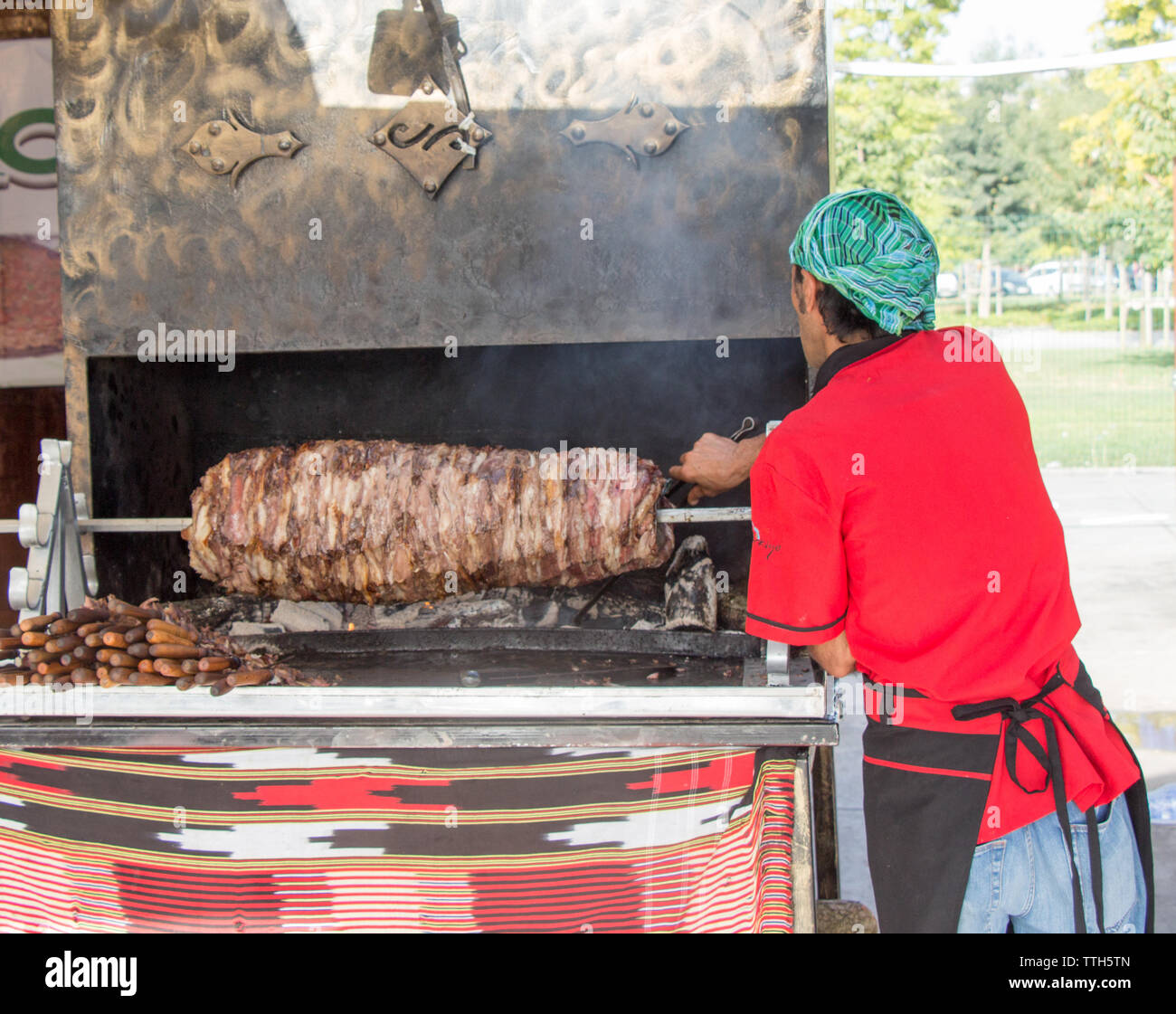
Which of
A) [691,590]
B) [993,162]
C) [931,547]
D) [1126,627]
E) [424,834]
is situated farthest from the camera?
[993,162]

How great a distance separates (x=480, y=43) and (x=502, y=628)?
5.74 ft

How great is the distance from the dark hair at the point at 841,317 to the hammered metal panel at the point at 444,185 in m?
0.72

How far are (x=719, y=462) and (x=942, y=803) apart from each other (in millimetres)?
1032

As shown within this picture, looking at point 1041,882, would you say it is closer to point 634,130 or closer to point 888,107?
point 634,130

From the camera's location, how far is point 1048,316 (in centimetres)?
2205

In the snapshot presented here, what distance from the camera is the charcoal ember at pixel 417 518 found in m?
2.79

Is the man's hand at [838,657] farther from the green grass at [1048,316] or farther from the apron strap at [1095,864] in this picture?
the green grass at [1048,316]

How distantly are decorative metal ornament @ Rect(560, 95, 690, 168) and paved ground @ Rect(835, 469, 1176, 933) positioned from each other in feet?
5.00

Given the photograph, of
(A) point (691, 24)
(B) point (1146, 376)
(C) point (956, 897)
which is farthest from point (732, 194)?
(B) point (1146, 376)

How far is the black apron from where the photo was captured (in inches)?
74.7

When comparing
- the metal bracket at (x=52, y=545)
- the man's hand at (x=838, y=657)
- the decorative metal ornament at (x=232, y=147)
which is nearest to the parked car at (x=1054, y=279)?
the decorative metal ornament at (x=232, y=147)

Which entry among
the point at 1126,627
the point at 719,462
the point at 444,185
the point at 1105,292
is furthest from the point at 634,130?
the point at 1105,292

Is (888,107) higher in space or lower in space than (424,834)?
higher

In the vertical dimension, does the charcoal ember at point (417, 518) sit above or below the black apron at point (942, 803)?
above
